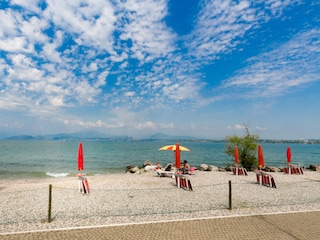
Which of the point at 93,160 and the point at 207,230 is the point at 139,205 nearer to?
the point at 207,230

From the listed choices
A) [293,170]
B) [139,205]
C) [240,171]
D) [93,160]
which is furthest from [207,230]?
[93,160]

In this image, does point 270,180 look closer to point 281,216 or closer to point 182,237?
point 281,216

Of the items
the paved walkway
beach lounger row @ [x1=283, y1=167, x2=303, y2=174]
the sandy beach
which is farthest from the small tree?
the paved walkway

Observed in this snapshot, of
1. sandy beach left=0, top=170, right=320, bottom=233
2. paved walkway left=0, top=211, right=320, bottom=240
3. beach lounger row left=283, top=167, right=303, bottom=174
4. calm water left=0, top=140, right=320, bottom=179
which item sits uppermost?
paved walkway left=0, top=211, right=320, bottom=240

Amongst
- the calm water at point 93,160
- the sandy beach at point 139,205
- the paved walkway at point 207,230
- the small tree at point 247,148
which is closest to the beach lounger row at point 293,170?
the small tree at point 247,148

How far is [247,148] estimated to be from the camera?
2758cm

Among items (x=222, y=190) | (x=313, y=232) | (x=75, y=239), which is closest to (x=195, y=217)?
(x=313, y=232)

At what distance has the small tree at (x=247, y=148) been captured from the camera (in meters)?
27.2

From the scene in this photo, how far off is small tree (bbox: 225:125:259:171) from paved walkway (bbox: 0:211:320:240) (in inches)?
756

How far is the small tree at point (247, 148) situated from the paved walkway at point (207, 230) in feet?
A: 63.0

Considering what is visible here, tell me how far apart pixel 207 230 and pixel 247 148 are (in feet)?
71.7

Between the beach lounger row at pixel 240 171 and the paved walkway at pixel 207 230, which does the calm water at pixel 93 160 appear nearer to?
the beach lounger row at pixel 240 171

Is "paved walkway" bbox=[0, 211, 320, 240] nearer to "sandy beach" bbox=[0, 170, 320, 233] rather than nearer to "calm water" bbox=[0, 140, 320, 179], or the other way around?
"sandy beach" bbox=[0, 170, 320, 233]

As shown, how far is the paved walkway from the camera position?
6.99 meters
